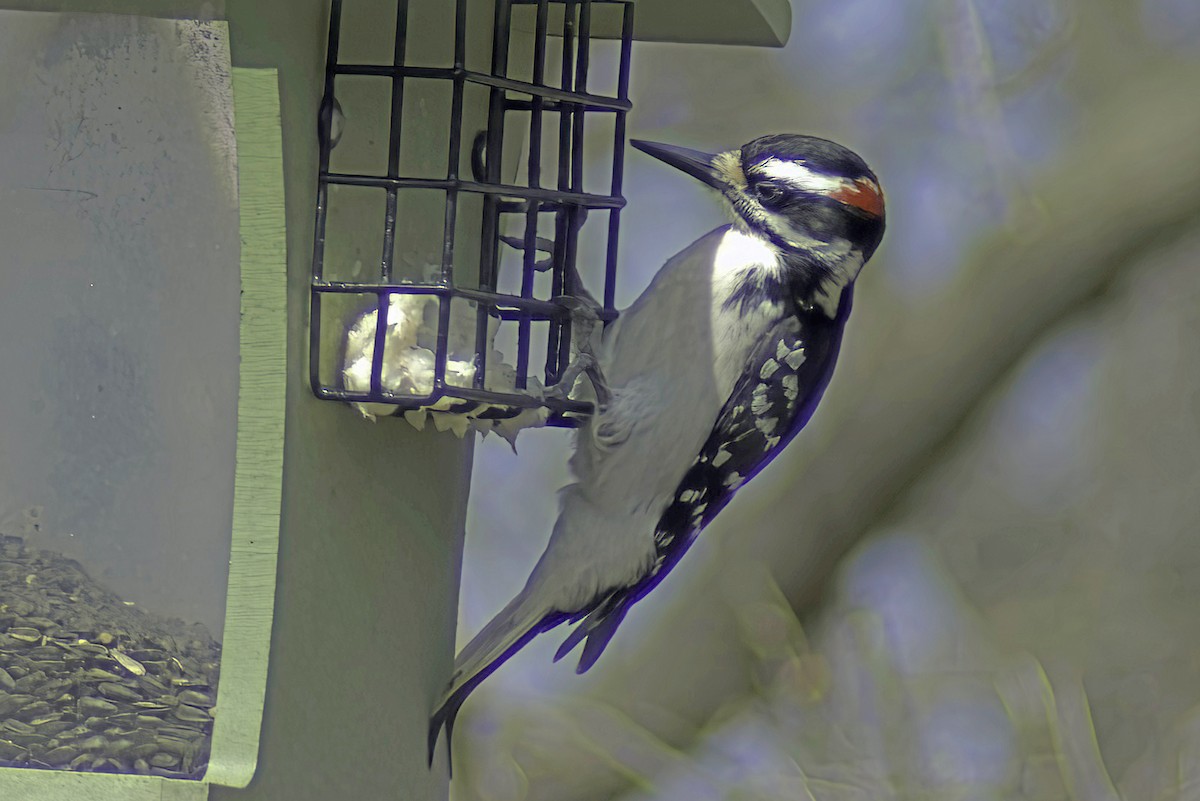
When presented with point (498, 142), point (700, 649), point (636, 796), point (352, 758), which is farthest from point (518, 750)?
point (498, 142)

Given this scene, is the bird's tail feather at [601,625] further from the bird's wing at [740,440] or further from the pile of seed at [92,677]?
the pile of seed at [92,677]

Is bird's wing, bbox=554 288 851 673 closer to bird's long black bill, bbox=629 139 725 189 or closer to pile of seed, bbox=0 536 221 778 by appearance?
bird's long black bill, bbox=629 139 725 189

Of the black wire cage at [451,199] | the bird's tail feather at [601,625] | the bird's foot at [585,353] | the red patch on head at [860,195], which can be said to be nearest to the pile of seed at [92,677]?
the black wire cage at [451,199]

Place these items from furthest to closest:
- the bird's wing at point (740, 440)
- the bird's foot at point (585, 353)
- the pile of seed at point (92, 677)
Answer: the bird's wing at point (740, 440), the bird's foot at point (585, 353), the pile of seed at point (92, 677)

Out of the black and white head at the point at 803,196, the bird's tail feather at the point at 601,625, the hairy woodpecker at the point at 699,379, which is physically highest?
the black and white head at the point at 803,196

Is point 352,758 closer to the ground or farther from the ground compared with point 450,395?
closer to the ground

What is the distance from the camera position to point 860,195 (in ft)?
6.27

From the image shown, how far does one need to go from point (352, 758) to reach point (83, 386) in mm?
533

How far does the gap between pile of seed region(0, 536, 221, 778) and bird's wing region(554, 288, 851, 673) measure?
2.06 feet

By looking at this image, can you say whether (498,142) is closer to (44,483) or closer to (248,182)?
(248,182)

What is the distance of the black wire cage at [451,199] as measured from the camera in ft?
4.62

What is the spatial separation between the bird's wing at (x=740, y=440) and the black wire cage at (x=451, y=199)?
→ 217 millimetres

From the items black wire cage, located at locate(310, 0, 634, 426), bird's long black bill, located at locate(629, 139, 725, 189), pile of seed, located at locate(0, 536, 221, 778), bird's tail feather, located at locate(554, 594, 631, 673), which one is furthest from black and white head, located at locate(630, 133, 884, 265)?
pile of seed, located at locate(0, 536, 221, 778)

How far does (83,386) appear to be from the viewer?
1.38 m
